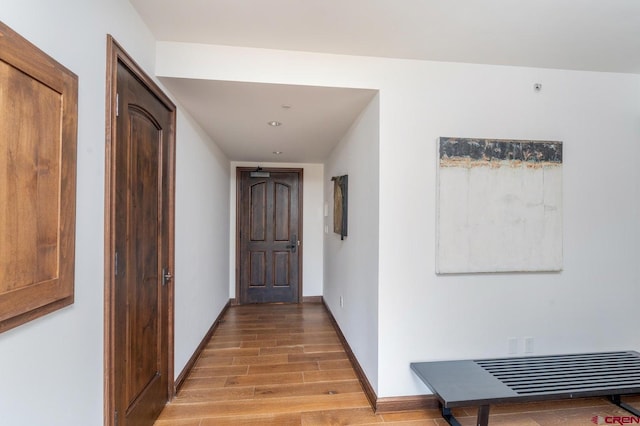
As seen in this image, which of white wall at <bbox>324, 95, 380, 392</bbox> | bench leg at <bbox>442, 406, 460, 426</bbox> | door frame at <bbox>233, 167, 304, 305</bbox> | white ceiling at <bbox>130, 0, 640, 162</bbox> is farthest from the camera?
door frame at <bbox>233, 167, 304, 305</bbox>

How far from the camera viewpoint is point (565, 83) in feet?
7.36

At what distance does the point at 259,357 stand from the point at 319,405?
0.92 meters

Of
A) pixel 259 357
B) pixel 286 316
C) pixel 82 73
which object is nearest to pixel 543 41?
pixel 82 73

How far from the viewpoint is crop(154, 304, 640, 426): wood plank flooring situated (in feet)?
6.50

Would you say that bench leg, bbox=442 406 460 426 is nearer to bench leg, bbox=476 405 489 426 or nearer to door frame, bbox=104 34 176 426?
bench leg, bbox=476 405 489 426

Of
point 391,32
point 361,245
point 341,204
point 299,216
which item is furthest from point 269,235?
point 391,32

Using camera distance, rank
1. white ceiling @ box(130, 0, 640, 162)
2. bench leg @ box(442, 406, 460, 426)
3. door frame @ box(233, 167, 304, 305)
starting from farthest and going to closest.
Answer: door frame @ box(233, 167, 304, 305) → bench leg @ box(442, 406, 460, 426) → white ceiling @ box(130, 0, 640, 162)

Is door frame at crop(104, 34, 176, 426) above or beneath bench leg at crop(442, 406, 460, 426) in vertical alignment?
above

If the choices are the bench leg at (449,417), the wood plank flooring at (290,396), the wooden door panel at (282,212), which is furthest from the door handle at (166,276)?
the wooden door panel at (282,212)

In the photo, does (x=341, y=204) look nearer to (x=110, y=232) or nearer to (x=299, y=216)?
(x=299, y=216)

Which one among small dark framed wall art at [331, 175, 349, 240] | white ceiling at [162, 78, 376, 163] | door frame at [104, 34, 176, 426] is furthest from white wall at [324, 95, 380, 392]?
door frame at [104, 34, 176, 426]

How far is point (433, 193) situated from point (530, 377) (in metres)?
1.33

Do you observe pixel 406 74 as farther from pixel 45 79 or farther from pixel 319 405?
pixel 319 405

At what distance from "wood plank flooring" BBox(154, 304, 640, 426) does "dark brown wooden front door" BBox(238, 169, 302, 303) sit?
1385mm
